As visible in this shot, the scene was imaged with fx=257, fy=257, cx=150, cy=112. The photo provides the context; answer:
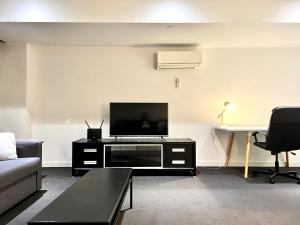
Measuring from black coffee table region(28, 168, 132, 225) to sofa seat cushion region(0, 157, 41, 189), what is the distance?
0.76m

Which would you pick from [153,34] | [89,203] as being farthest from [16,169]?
[153,34]

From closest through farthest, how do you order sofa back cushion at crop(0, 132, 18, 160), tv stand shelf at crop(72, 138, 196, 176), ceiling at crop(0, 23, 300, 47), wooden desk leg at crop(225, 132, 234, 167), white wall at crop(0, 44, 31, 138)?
sofa back cushion at crop(0, 132, 18, 160)
ceiling at crop(0, 23, 300, 47)
tv stand shelf at crop(72, 138, 196, 176)
white wall at crop(0, 44, 31, 138)
wooden desk leg at crop(225, 132, 234, 167)

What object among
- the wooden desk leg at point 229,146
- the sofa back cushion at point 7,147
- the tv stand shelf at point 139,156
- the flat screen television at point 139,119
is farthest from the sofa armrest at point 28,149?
the wooden desk leg at point 229,146

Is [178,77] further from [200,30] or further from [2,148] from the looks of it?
[2,148]

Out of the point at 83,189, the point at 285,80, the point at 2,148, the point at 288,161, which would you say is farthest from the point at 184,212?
the point at 285,80

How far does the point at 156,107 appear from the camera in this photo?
14.5 ft

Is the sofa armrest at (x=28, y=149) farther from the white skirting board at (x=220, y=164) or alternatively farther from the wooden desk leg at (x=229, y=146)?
the wooden desk leg at (x=229, y=146)

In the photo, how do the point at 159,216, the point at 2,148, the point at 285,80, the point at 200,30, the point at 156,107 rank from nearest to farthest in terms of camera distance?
1. the point at 159,216
2. the point at 2,148
3. the point at 200,30
4. the point at 156,107
5. the point at 285,80

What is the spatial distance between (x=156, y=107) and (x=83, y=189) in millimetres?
2531

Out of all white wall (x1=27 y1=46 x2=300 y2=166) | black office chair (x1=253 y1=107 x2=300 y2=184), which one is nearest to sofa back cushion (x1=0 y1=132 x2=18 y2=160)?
white wall (x1=27 y1=46 x2=300 y2=166)

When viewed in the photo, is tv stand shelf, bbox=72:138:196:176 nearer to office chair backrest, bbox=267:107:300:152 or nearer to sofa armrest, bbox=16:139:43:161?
sofa armrest, bbox=16:139:43:161

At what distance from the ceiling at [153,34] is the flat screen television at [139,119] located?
1097 millimetres

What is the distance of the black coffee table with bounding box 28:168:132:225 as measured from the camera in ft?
4.86

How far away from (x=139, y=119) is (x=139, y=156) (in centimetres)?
63
